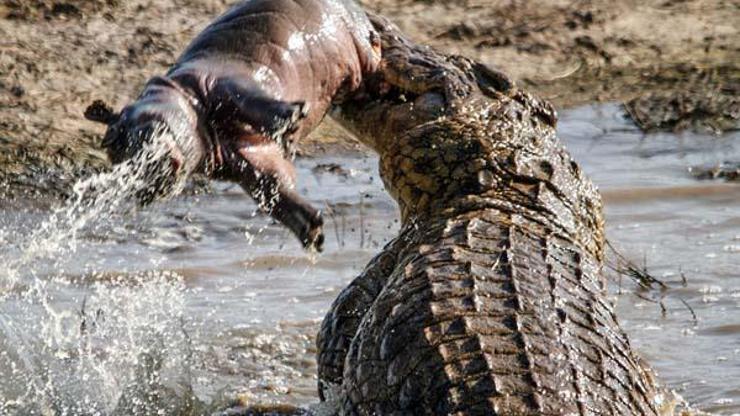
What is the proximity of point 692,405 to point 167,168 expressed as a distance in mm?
2899

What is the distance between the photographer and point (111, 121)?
3.64 meters

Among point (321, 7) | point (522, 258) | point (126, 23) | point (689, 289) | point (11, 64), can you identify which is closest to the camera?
point (522, 258)

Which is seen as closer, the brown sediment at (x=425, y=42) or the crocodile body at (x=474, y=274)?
the crocodile body at (x=474, y=274)

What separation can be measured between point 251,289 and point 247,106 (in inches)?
135

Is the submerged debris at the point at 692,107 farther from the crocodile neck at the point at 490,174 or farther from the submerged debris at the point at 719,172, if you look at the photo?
the crocodile neck at the point at 490,174

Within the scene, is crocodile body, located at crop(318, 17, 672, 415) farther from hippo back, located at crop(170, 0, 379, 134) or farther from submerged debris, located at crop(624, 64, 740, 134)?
submerged debris, located at crop(624, 64, 740, 134)

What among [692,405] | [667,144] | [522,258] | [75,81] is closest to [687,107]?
[667,144]

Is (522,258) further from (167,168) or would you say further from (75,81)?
(75,81)

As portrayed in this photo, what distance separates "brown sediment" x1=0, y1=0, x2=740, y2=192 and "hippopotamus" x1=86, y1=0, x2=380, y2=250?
3964 mm

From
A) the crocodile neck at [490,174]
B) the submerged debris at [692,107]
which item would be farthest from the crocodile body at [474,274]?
the submerged debris at [692,107]

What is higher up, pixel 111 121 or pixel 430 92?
pixel 111 121

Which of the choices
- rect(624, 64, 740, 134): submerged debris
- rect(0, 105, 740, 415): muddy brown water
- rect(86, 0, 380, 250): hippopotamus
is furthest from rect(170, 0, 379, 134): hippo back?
rect(624, 64, 740, 134): submerged debris

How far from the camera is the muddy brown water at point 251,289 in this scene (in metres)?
5.92

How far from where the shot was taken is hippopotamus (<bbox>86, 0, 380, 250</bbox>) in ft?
12.1
